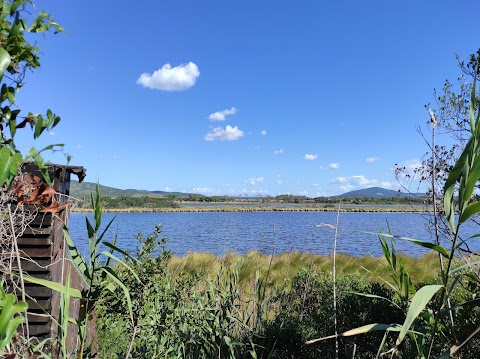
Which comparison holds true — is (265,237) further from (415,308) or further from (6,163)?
(6,163)

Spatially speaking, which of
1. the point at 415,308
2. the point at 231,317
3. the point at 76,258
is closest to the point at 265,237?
the point at 231,317

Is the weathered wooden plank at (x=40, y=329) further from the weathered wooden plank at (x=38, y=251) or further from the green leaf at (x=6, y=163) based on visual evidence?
the green leaf at (x=6, y=163)

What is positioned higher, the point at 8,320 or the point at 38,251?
the point at 8,320

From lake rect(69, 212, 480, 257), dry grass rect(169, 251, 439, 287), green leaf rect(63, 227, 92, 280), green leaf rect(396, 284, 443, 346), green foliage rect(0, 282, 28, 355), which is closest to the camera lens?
green foliage rect(0, 282, 28, 355)

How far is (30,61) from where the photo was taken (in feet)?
3.71

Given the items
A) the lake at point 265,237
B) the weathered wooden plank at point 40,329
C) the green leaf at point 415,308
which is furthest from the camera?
the lake at point 265,237

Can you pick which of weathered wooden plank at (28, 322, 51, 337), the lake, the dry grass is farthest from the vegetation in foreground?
the dry grass

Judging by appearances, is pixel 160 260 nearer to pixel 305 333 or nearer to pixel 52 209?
pixel 305 333

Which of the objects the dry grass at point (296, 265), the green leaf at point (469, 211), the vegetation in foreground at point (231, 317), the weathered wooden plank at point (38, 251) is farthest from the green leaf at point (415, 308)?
the dry grass at point (296, 265)

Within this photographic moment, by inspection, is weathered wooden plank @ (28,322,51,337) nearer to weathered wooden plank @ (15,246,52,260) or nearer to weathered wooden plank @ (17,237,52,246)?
weathered wooden plank @ (15,246,52,260)

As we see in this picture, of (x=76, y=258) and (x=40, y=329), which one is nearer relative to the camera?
(x=76, y=258)

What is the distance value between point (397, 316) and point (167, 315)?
6.80ft

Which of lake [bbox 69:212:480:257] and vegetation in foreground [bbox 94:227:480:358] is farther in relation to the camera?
lake [bbox 69:212:480:257]

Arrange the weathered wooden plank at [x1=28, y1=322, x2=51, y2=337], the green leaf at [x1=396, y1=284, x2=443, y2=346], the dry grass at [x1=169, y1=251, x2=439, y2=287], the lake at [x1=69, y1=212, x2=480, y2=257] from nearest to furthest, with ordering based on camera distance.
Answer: the green leaf at [x1=396, y1=284, x2=443, y2=346] → the weathered wooden plank at [x1=28, y1=322, x2=51, y2=337] → the lake at [x1=69, y1=212, x2=480, y2=257] → the dry grass at [x1=169, y1=251, x2=439, y2=287]
